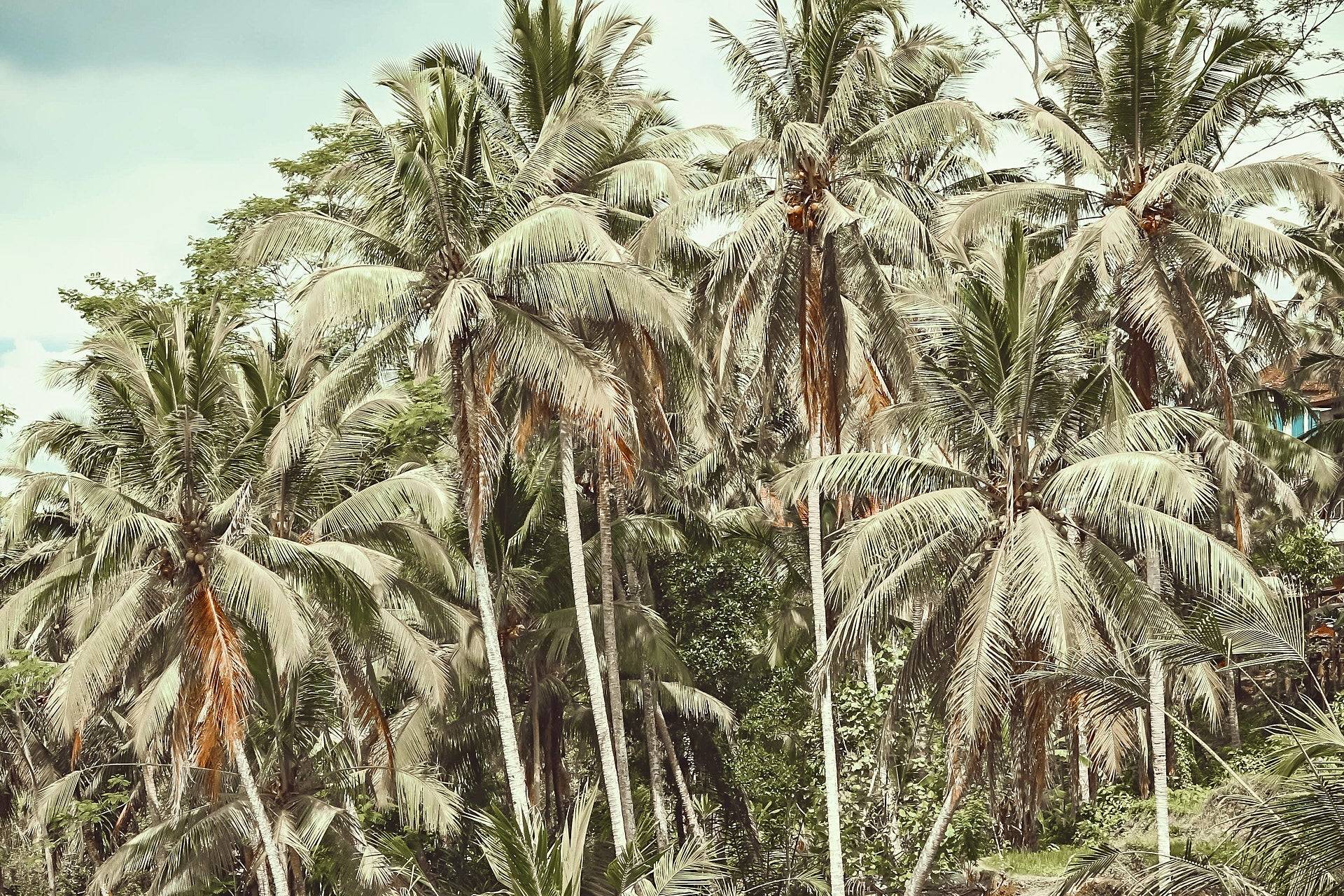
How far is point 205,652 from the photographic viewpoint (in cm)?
1500

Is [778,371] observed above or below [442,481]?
above

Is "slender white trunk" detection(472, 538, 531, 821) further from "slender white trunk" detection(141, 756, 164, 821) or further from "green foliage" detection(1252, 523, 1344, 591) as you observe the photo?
Result: "green foliage" detection(1252, 523, 1344, 591)

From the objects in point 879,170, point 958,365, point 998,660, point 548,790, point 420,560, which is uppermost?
point 879,170

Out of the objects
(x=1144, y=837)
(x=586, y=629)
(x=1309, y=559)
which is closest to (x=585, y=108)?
(x=586, y=629)

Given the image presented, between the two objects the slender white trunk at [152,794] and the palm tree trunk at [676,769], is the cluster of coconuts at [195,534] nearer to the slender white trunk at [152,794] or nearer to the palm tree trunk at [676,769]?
the slender white trunk at [152,794]

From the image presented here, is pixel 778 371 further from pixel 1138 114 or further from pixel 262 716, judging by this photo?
pixel 262 716

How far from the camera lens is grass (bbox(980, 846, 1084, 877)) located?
20562mm

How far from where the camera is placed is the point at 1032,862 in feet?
69.4

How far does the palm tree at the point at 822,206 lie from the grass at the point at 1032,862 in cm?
509

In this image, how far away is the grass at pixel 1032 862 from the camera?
A: 67.5ft

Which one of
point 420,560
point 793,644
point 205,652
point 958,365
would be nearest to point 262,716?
point 420,560

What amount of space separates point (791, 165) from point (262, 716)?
11.6 metres

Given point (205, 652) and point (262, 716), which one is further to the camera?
point (262, 716)

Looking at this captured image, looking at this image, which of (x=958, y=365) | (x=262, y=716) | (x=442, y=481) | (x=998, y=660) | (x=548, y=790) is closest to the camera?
(x=998, y=660)
